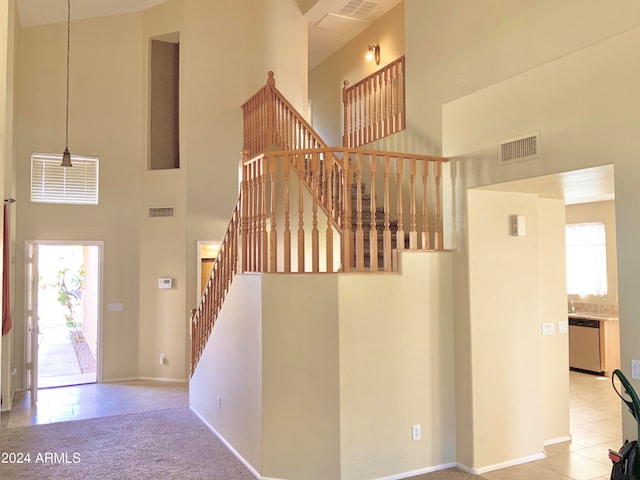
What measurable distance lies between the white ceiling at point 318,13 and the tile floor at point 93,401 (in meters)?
5.17

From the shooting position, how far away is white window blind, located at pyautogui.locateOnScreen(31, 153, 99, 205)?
6898 millimetres

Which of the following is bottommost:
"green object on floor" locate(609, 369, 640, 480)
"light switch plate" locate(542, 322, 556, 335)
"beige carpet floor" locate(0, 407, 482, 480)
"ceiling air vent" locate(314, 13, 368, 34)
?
"beige carpet floor" locate(0, 407, 482, 480)

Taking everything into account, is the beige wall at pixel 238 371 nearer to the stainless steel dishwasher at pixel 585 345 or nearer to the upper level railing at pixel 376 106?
the upper level railing at pixel 376 106

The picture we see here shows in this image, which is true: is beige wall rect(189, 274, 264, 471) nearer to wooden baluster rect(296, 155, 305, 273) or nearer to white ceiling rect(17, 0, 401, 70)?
wooden baluster rect(296, 155, 305, 273)

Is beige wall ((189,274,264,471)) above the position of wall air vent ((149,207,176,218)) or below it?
below

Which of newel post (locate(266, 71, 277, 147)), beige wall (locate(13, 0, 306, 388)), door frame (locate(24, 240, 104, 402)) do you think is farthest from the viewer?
beige wall (locate(13, 0, 306, 388))

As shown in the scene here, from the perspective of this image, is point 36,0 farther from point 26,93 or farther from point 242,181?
point 242,181

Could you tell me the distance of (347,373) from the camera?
371 cm

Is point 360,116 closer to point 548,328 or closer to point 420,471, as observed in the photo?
point 548,328

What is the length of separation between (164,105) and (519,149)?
576 centimetres

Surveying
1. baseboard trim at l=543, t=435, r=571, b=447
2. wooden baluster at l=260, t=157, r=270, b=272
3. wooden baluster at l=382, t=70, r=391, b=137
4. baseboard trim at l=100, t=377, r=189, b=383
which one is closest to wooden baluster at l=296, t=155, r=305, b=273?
wooden baluster at l=260, t=157, r=270, b=272

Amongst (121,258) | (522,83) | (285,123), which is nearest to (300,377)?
(522,83)

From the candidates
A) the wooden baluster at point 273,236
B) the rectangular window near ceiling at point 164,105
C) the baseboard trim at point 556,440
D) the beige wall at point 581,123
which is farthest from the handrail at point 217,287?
the baseboard trim at point 556,440

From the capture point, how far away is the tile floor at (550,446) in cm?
407
